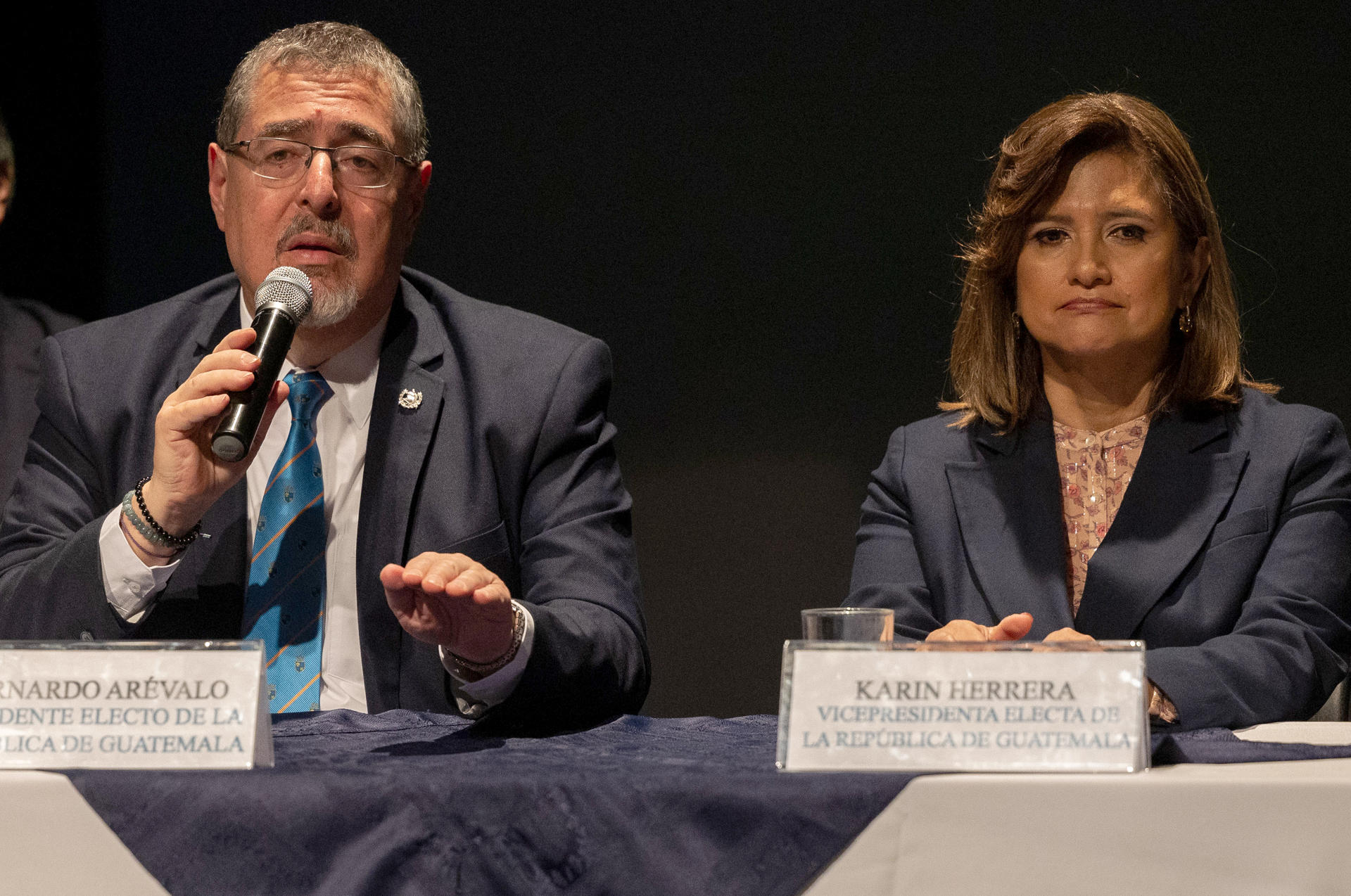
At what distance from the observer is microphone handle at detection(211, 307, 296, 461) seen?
129 cm

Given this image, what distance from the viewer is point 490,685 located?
1.47m

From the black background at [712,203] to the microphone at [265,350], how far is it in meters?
1.59

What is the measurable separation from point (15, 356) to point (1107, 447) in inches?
89.7

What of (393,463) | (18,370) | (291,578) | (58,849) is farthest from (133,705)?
(18,370)

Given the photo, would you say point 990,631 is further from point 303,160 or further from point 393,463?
point 303,160

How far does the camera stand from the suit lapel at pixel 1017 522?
1892mm

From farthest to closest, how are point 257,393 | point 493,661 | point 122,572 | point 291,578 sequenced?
1. point 291,578
2. point 122,572
3. point 493,661
4. point 257,393

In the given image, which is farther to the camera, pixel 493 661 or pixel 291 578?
pixel 291 578

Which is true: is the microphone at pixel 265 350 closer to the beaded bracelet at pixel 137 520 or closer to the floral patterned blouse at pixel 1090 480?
the beaded bracelet at pixel 137 520

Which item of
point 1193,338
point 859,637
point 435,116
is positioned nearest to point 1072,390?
point 1193,338

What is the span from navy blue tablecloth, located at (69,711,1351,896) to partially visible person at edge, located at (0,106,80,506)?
1960 millimetres

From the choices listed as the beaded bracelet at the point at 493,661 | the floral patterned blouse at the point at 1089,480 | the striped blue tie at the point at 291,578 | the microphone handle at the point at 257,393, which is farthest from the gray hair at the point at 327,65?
the floral patterned blouse at the point at 1089,480

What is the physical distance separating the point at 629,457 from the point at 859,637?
2.02 meters

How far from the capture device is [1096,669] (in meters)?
1.04
